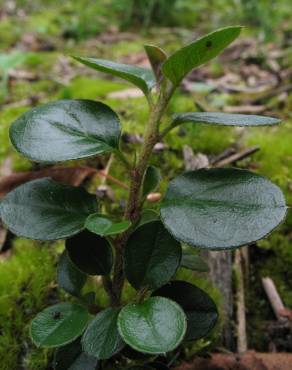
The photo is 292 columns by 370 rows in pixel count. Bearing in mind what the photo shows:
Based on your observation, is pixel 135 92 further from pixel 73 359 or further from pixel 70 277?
pixel 73 359

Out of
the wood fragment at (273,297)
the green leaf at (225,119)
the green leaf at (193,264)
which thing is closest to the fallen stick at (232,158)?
the wood fragment at (273,297)

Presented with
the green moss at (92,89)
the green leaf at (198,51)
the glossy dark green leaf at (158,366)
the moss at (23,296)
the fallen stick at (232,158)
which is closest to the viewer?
the green leaf at (198,51)

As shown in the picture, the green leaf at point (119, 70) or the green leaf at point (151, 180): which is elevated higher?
the green leaf at point (119, 70)

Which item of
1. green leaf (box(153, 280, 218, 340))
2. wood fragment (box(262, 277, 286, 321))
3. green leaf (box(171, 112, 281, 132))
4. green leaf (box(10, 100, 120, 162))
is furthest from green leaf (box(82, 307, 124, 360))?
wood fragment (box(262, 277, 286, 321))

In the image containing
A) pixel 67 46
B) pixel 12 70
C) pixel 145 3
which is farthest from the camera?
pixel 145 3

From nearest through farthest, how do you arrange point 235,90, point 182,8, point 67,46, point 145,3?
point 235,90 < point 67,46 < point 145,3 < point 182,8

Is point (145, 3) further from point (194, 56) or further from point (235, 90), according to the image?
point (194, 56)

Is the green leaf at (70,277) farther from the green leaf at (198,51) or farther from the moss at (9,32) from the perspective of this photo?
the moss at (9,32)

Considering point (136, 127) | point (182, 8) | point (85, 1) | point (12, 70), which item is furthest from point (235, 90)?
point (85, 1)
